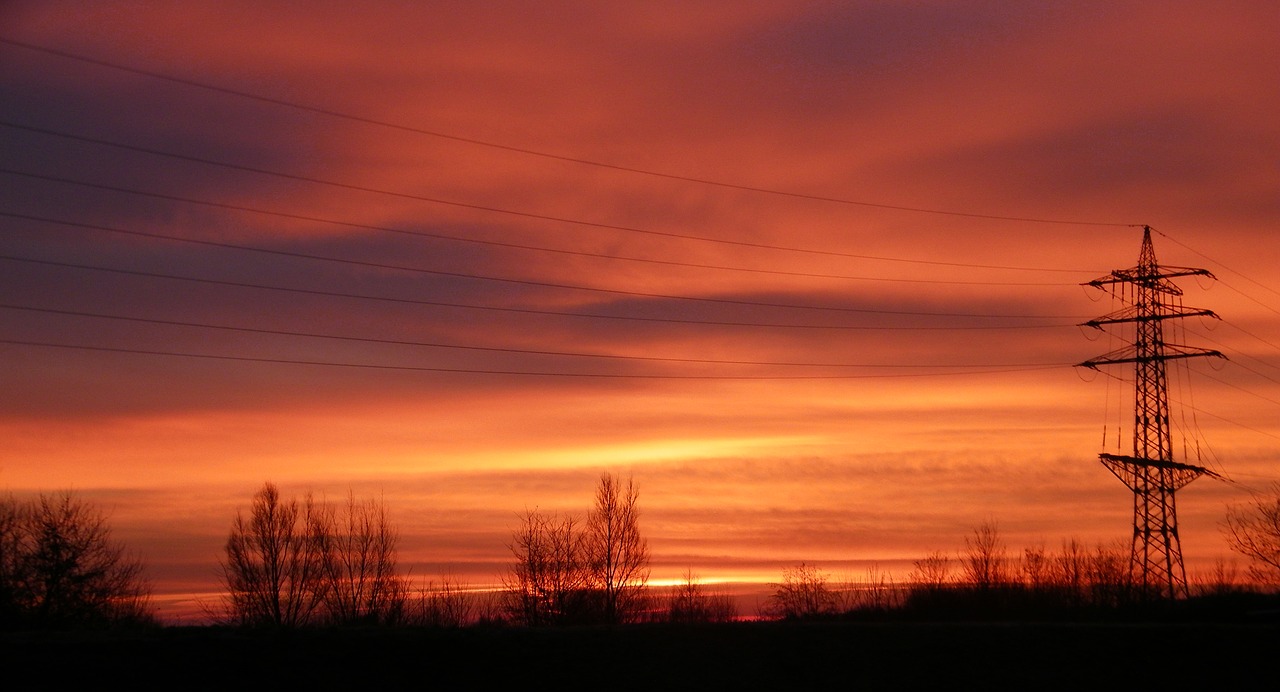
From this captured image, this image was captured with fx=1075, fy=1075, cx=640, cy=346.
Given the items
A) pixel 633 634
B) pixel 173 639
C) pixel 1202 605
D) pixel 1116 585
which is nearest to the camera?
pixel 173 639

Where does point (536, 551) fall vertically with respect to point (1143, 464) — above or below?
below

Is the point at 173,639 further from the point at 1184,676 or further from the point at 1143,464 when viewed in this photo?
the point at 1143,464

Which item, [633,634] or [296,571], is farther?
[296,571]

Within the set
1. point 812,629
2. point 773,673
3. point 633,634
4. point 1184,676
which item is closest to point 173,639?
point 633,634

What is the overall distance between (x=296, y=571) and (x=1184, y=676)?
6235 cm

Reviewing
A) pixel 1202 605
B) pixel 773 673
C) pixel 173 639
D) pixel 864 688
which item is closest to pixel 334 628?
pixel 173 639

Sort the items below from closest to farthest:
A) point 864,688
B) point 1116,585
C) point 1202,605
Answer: point 864,688, point 1202,605, point 1116,585

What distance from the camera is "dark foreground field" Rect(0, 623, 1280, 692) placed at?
25812mm

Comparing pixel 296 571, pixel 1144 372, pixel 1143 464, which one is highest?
pixel 1144 372

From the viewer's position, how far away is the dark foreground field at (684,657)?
2581 centimetres

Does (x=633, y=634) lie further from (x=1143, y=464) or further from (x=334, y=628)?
(x=1143, y=464)

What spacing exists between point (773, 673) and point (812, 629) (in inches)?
117

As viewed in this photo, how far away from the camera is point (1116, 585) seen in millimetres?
45656

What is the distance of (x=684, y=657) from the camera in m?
29.7
